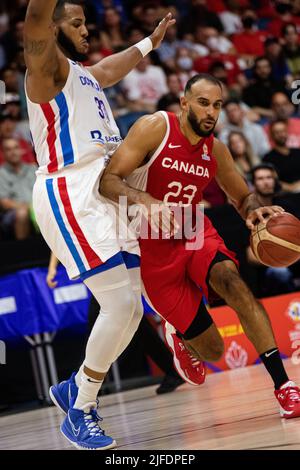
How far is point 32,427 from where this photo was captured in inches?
235

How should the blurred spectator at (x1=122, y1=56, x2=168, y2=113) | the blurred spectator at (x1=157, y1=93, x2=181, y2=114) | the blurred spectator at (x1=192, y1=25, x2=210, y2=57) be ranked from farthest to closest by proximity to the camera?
1. the blurred spectator at (x1=192, y1=25, x2=210, y2=57)
2. the blurred spectator at (x1=122, y1=56, x2=168, y2=113)
3. the blurred spectator at (x1=157, y1=93, x2=181, y2=114)

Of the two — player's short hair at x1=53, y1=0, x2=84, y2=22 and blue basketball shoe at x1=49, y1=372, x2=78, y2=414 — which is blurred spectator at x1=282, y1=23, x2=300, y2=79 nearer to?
player's short hair at x1=53, y1=0, x2=84, y2=22

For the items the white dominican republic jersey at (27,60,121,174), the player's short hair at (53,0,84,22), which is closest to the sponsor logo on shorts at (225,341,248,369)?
the white dominican republic jersey at (27,60,121,174)

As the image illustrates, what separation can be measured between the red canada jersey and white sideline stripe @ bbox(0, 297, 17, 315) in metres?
2.98

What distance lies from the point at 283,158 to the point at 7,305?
385 cm

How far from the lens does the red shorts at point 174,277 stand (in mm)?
5090

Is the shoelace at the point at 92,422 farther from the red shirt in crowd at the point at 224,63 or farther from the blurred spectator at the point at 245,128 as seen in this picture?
the red shirt in crowd at the point at 224,63

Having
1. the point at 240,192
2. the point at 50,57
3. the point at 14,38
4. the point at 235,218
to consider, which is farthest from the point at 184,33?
the point at 50,57

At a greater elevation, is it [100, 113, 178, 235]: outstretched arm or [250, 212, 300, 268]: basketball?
[100, 113, 178, 235]: outstretched arm

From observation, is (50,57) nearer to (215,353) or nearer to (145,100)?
(215,353)

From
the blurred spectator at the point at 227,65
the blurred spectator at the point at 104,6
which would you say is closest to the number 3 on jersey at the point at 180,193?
the blurred spectator at the point at 227,65

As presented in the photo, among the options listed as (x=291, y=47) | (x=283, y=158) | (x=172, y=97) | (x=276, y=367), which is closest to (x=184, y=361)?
(x=276, y=367)

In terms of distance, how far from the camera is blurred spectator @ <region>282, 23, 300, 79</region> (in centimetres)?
1309
